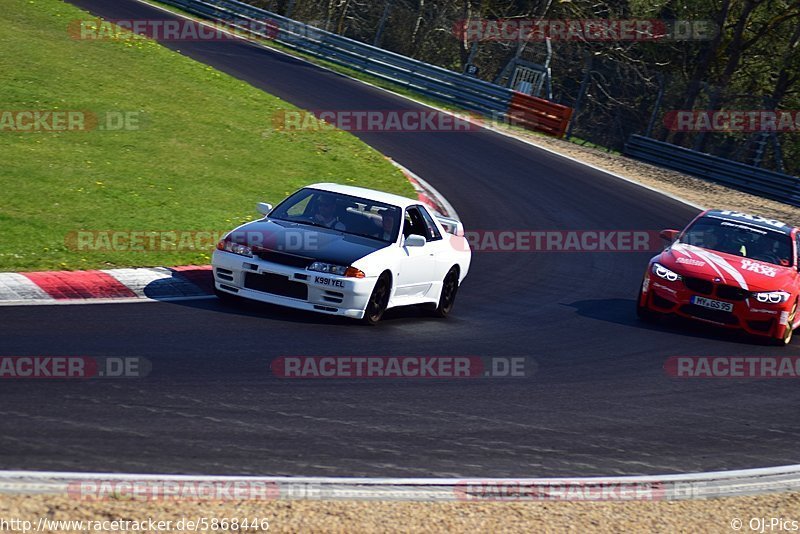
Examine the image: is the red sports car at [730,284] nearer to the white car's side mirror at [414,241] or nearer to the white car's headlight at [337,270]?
the white car's side mirror at [414,241]

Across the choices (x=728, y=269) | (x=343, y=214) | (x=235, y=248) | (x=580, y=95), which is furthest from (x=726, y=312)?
(x=580, y=95)

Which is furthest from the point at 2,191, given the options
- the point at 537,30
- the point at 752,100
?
the point at 537,30

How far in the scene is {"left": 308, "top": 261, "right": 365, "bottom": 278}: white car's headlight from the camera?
1102 cm

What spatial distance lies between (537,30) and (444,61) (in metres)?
5.02

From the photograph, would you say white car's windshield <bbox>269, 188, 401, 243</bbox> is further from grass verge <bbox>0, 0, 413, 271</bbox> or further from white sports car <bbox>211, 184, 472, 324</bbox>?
grass verge <bbox>0, 0, 413, 271</bbox>

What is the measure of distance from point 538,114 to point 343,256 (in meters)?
20.5

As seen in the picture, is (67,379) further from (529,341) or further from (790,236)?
(790,236)

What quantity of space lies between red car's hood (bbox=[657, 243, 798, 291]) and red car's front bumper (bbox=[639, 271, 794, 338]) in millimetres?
120

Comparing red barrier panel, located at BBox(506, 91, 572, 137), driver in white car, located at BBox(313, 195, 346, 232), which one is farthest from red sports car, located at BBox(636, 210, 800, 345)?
red barrier panel, located at BBox(506, 91, 572, 137)

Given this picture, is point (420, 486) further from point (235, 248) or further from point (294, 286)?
point (235, 248)

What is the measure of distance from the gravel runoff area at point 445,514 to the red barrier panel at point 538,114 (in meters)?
23.7

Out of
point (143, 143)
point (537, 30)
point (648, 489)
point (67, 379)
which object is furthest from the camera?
point (537, 30)

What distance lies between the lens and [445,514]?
6266mm

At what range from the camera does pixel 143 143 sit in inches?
706
